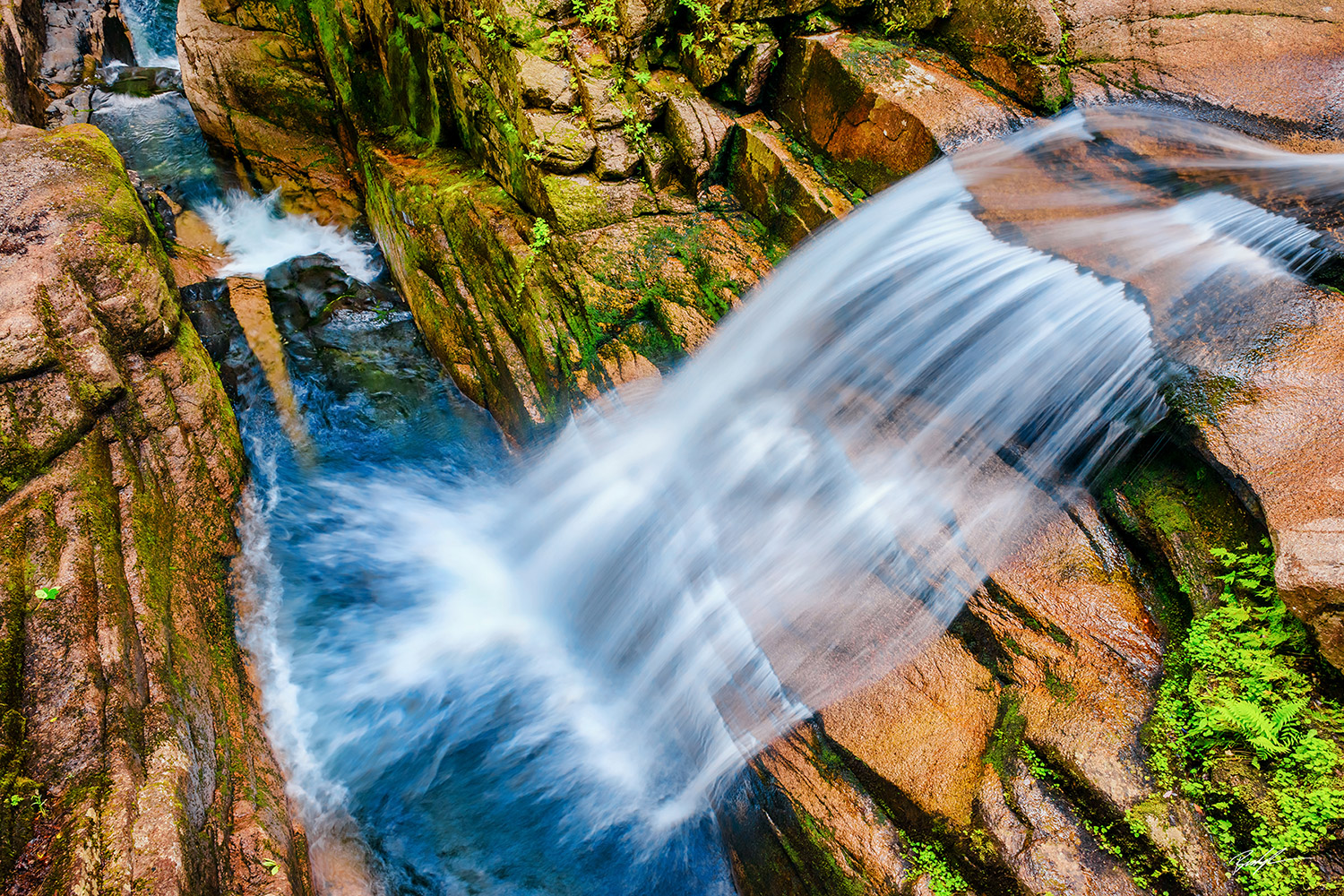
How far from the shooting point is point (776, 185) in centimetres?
571

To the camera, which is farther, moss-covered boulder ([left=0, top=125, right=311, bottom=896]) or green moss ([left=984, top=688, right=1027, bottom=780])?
green moss ([left=984, top=688, right=1027, bottom=780])

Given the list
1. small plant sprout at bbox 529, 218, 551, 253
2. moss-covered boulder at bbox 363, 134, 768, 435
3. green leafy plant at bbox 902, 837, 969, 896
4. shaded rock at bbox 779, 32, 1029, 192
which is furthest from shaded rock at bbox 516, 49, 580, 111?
green leafy plant at bbox 902, 837, 969, 896

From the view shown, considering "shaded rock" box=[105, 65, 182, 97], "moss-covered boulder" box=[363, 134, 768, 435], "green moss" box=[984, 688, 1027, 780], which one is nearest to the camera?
"green moss" box=[984, 688, 1027, 780]

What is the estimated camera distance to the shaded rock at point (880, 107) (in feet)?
17.0

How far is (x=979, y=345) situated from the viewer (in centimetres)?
Result: 452

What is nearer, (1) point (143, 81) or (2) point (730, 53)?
(2) point (730, 53)

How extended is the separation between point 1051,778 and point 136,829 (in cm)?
445

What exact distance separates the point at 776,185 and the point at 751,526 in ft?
9.83

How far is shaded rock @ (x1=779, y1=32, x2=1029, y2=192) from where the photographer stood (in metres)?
5.17

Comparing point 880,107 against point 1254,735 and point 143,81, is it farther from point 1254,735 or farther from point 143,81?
point 143,81

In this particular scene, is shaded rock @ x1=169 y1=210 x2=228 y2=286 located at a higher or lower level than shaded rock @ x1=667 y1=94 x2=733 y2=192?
lower

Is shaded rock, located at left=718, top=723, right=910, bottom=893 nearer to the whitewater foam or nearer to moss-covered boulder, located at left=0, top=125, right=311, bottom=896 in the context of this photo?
moss-covered boulder, located at left=0, top=125, right=311, bottom=896

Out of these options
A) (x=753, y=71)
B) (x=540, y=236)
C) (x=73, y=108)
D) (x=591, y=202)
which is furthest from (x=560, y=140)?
(x=73, y=108)

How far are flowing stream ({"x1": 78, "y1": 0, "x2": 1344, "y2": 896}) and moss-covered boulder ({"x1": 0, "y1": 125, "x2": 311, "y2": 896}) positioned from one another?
56cm
